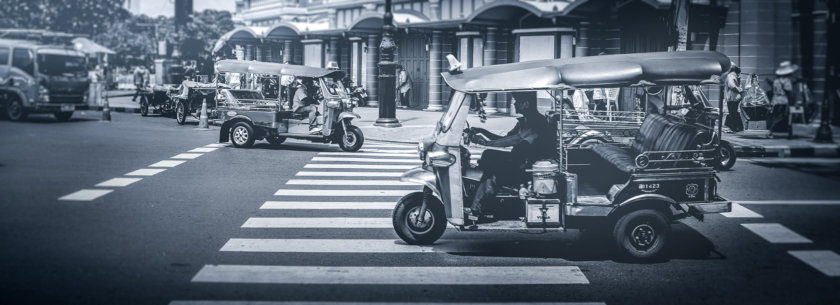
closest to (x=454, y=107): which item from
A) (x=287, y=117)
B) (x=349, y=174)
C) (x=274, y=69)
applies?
(x=349, y=174)

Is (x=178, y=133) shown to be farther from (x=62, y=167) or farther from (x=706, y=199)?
(x=706, y=199)

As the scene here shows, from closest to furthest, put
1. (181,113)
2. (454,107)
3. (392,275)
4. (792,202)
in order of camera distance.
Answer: (392,275)
(454,107)
(792,202)
(181,113)

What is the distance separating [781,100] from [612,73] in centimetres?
1528

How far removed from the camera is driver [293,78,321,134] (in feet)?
59.0

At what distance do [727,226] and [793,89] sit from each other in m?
16.2

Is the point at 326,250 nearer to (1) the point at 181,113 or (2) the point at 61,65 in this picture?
(1) the point at 181,113

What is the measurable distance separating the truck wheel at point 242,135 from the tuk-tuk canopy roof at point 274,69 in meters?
1.26

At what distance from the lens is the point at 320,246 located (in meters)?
8.34

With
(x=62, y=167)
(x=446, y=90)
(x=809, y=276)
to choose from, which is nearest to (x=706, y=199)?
(x=809, y=276)

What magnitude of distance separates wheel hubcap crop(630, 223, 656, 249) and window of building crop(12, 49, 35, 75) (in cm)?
2045

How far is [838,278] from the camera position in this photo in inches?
279

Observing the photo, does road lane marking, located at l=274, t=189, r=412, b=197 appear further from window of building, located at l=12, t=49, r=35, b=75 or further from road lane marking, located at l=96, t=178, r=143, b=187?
window of building, located at l=12, t=49, r=35, b=75

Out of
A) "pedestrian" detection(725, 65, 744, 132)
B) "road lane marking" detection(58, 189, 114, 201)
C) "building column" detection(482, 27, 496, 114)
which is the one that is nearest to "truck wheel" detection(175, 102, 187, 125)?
"building column" detection(482, 27, 496, 114)

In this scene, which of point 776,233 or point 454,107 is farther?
point 776,233
